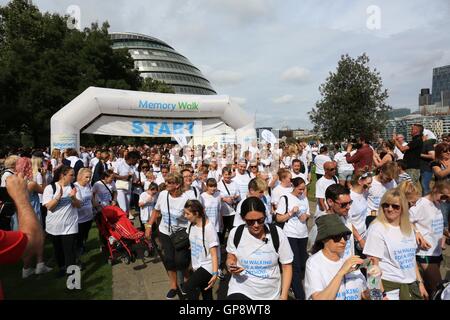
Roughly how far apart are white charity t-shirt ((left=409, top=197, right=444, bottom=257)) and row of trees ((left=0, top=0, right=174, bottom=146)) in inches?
963

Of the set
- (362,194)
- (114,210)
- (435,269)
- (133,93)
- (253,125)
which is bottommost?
(435,269)

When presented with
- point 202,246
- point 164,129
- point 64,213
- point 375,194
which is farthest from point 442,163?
point 164,129

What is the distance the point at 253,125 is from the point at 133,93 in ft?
15.9

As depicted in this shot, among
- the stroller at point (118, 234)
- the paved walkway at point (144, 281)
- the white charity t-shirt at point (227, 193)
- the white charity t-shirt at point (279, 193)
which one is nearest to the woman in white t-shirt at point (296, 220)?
the white charity t-shirt at point (279, 193)

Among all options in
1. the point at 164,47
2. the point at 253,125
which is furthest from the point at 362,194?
the point at 164,47

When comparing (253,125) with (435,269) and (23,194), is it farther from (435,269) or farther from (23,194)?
(23,194)

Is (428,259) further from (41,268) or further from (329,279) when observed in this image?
(41,268)

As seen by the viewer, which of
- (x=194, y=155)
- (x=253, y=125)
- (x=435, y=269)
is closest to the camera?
(x=435, y=269)

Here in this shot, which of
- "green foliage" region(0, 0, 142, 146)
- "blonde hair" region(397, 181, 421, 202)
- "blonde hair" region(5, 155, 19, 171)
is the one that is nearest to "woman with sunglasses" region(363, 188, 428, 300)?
"blonde hair" region(397, 181, 421, 202)

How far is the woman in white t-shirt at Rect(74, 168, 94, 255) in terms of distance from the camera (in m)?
5.13

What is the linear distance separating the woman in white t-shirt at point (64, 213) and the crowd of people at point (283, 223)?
0.05 feet

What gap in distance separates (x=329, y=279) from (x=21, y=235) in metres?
1.97

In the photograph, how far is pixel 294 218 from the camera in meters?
4.09

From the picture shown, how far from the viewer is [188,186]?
16.1ft
